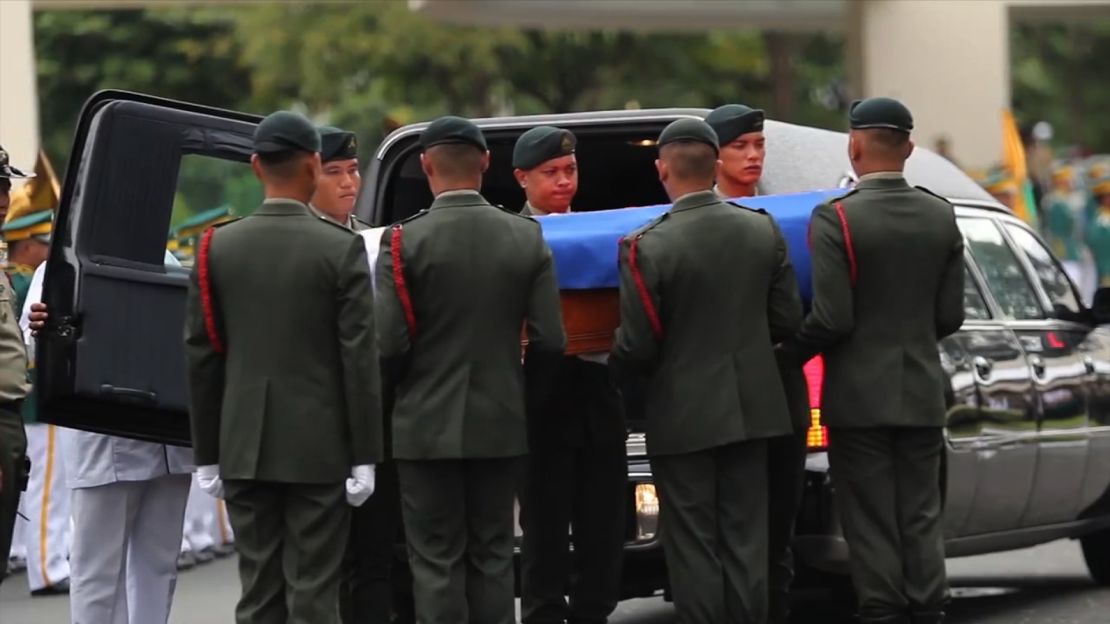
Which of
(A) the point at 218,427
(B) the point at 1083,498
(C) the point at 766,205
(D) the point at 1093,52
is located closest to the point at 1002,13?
(B) the point at 1083,498

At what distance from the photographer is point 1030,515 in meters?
9.84

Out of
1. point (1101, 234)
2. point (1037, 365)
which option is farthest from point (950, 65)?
point (1037, 365)

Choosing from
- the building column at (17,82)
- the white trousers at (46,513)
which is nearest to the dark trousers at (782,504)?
the white trousers at (46,513)

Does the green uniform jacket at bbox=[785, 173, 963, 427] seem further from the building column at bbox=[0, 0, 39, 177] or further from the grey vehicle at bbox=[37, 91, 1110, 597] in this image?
the building column at bbox=[0, 0, 39, 177]

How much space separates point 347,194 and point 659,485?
5.15 ft

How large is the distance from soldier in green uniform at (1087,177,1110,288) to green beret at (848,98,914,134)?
48.0 ft

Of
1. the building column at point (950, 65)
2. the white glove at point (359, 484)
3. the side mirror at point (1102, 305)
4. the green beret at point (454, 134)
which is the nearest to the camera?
the white glove at point (359, 484)

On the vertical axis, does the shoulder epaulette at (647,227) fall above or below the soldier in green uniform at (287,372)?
above

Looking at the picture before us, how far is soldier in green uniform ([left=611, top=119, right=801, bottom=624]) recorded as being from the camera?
25.5 ft

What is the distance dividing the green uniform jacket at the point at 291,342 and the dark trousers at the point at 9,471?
4.04ft

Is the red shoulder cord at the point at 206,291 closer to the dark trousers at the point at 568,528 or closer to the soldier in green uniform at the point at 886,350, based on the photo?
the dark trousers at the point at 568,528

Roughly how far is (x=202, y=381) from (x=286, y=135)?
83cm

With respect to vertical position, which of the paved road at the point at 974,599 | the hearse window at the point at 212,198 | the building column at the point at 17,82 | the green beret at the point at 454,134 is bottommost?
the paved road at the point at 974,599

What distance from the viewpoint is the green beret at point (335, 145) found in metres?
8.12
